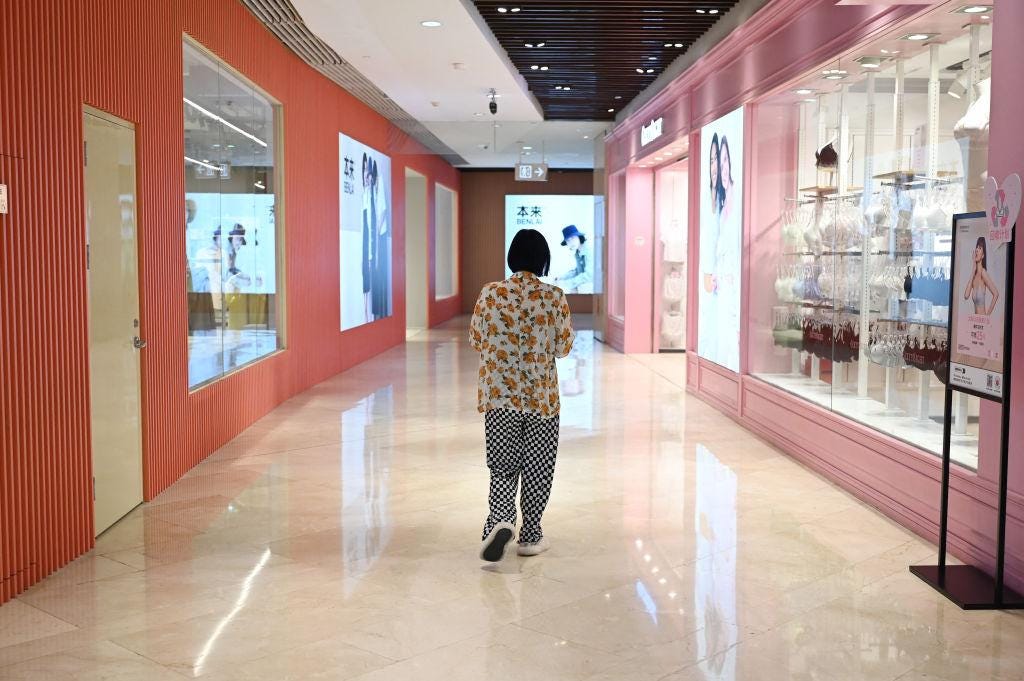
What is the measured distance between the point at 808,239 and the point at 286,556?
177 inches

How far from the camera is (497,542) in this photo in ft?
15.6

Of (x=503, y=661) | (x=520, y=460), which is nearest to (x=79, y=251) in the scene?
(x=520, y=460)

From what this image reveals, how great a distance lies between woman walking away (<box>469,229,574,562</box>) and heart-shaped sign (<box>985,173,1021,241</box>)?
1853 millimetres

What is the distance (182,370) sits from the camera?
674 centimetres

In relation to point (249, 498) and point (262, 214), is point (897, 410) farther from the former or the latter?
point (262, 214)

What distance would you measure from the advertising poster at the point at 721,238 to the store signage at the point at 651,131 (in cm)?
188

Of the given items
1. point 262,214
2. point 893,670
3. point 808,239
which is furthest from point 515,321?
point 262,214

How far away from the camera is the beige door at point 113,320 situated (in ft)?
17.3

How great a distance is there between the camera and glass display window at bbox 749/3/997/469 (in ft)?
17.4

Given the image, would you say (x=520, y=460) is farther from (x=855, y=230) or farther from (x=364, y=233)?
(x=364, y=233)

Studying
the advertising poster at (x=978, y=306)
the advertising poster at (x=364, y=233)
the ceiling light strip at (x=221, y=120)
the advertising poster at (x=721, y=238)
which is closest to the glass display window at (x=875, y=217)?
the advertising poster at (x=721, y=238)

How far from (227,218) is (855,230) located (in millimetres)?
4697

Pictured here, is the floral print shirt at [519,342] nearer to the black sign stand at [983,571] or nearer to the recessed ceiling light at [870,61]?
the black sign stand at [983,571]

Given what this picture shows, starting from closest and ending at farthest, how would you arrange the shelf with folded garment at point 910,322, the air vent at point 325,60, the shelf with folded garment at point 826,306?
the shelf with folded garment at point 910,322 → the shelf with folded garment at point 826,306 → the air vent at point 325,60
